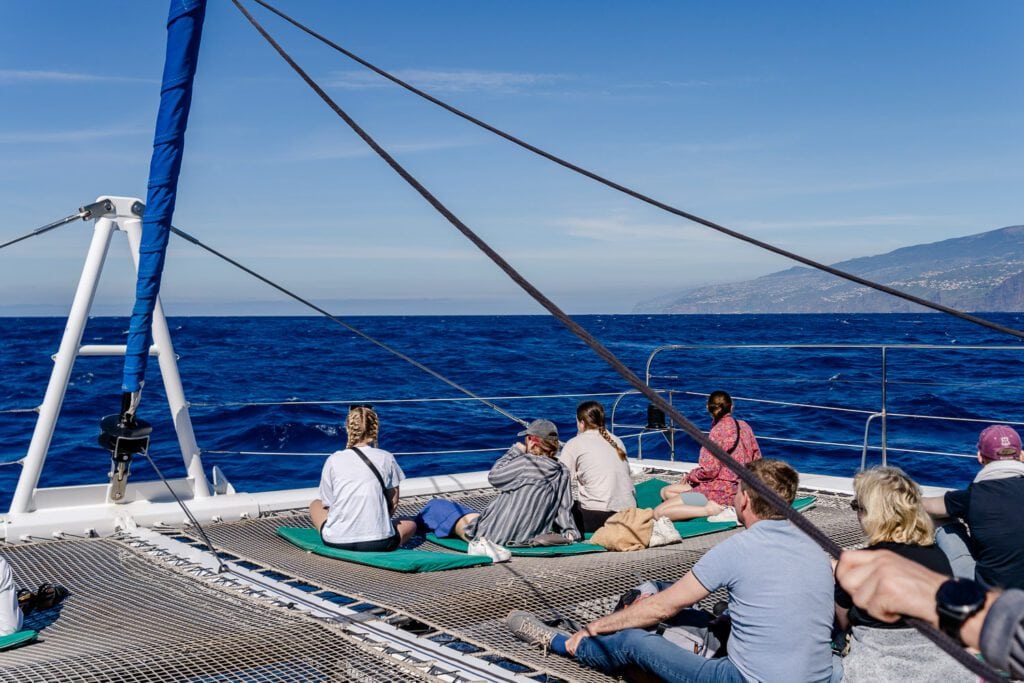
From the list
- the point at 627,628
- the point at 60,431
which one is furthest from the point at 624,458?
the point at 60,431

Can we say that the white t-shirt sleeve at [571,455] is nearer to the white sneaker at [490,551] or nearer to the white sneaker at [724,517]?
the white sneaker at [724,517]

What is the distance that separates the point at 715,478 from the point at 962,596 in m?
6.07

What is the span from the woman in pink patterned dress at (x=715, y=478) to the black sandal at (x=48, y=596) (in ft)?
13.0

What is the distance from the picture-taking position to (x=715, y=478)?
7.45 metres

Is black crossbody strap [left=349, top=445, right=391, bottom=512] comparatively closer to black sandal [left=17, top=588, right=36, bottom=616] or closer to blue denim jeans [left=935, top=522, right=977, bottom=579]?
black sandal [left=17, top=588, right=36, bottom=616]

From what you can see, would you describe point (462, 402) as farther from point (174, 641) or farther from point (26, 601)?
point (174, 641)

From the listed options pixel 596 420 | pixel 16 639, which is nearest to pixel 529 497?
pixel 596 420

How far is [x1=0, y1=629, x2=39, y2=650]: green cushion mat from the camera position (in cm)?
433

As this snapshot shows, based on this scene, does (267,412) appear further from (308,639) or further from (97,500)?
(308,639)

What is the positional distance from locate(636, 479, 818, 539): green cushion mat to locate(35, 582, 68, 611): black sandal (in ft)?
12.8

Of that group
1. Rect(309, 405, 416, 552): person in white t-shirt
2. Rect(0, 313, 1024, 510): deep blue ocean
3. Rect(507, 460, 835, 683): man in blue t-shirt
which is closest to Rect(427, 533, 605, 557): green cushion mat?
Rect(309, 405, 416, 552): person in white t-shirt

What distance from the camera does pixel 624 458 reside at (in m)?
7.17

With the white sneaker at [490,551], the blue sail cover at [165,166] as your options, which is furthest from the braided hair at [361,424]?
the blue sail cover at [165,166]

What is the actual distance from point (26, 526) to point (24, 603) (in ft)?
6.05
